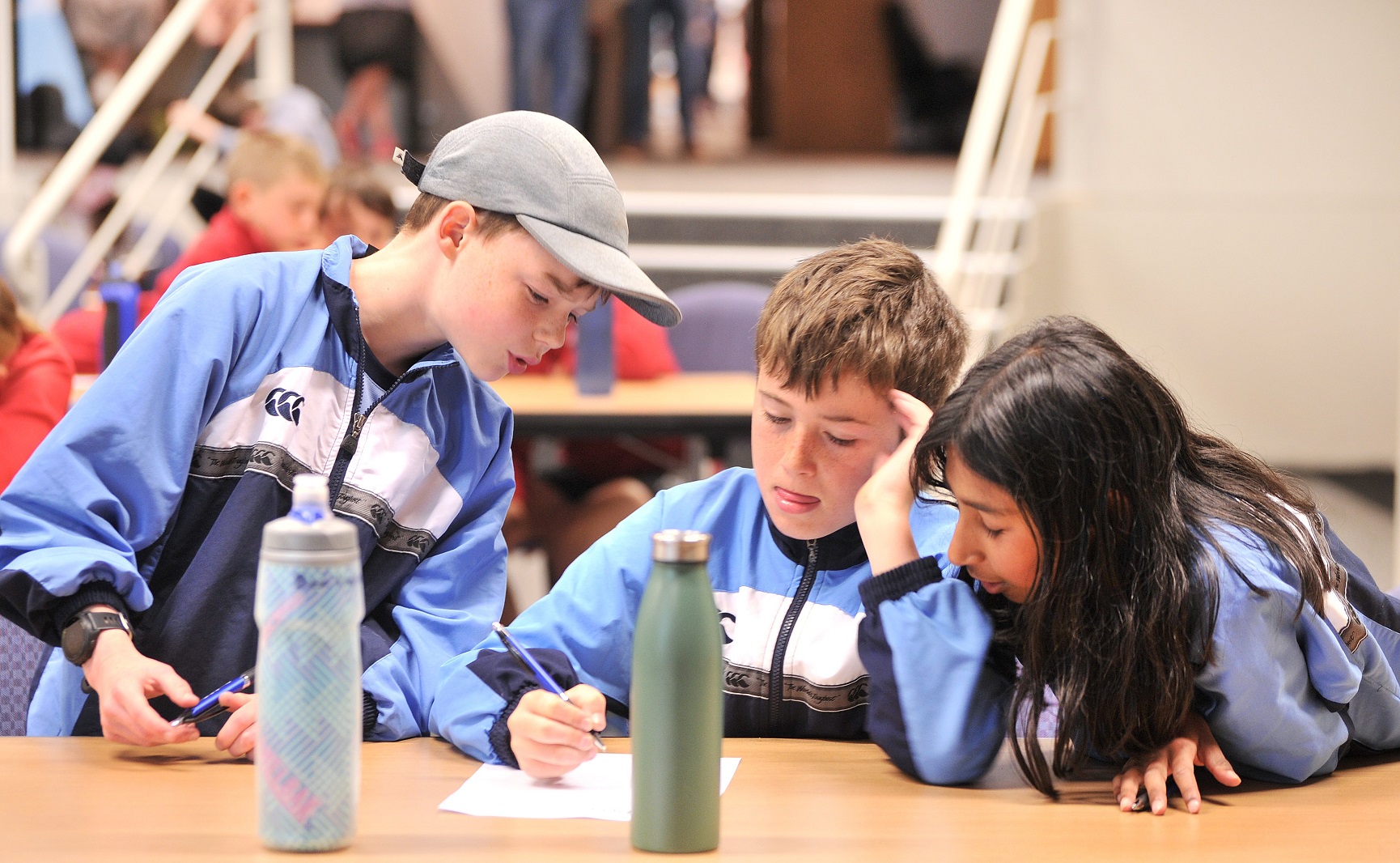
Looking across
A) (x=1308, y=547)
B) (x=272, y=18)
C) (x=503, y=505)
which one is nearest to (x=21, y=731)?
(x=503, y=505)

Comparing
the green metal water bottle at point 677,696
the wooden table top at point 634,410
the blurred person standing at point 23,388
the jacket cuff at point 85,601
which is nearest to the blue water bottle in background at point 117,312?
the blurred person standing at point 23,388

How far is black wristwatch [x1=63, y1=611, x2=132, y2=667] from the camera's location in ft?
3.90

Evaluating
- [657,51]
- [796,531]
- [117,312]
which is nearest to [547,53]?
[657,51]

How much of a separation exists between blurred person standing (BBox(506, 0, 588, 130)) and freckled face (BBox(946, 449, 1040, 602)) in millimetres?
5653

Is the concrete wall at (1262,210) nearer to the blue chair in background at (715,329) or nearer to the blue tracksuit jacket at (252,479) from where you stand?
the blue chair in background at (715,329)

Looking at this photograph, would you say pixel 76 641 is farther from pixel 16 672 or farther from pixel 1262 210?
pixel 1262 210

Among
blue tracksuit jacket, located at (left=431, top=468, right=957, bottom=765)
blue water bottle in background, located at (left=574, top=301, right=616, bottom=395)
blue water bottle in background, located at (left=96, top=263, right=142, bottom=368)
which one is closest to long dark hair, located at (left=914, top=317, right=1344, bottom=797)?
blue tracksuit jacket, located at (left=431, top=468, right=957, bottom=765)

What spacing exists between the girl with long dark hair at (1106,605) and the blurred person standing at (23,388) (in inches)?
63.2

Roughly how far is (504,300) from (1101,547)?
659 millimetres

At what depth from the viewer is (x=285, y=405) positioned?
4.64 ft

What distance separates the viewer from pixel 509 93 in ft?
23.2

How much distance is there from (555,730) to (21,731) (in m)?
0.77

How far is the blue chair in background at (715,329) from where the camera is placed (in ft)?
12.8

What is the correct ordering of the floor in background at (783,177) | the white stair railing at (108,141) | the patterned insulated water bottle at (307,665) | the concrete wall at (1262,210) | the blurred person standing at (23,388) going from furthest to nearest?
the floor in background at (783,177) < the concrete wall at (1262,210) < the white stair railing at (108,141) < the blurred person standing at (23,388) < the patterned insulated water bottle at (307,665)
